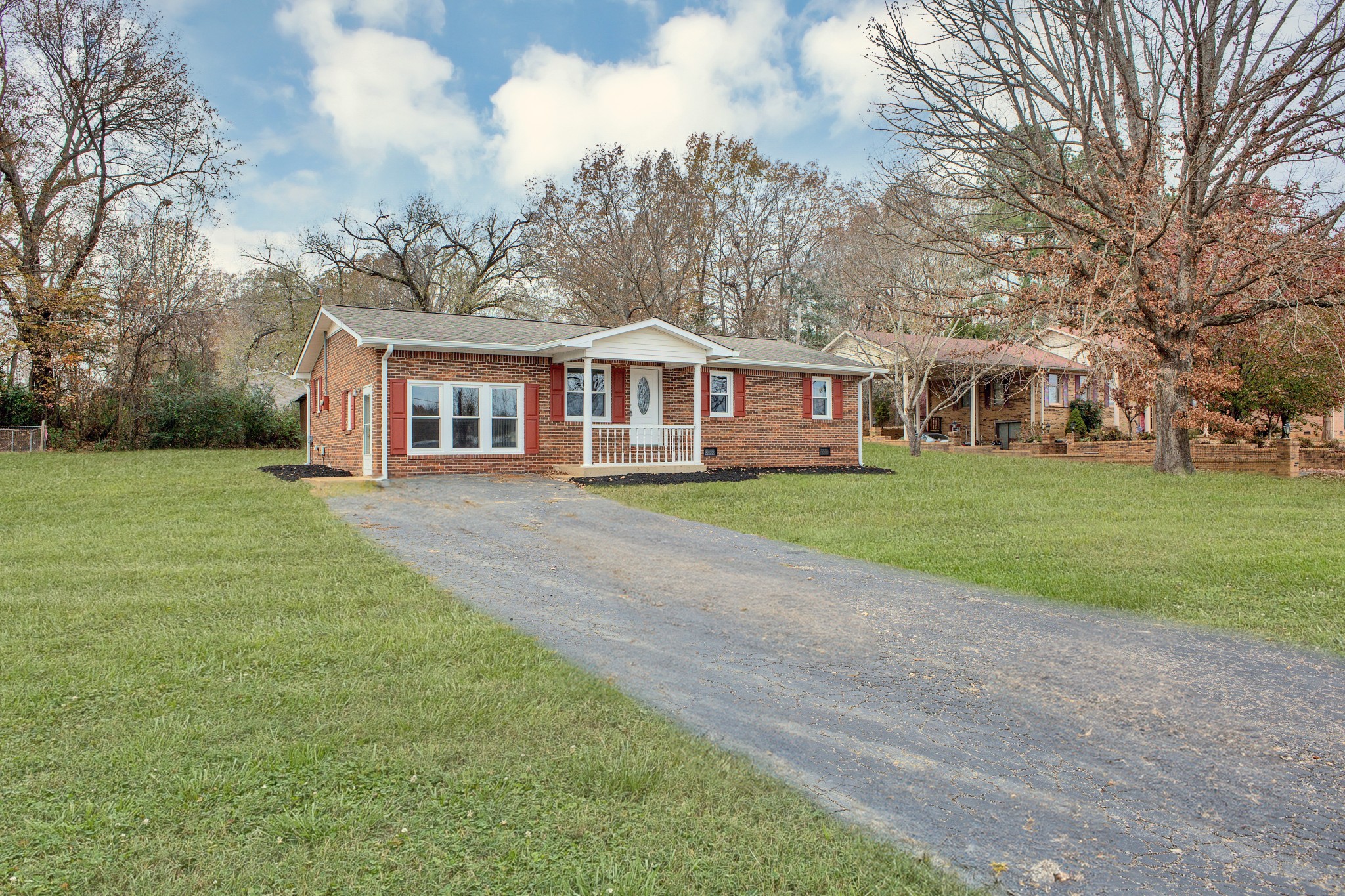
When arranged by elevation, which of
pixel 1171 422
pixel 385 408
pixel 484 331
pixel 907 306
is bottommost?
pixel 1171 422

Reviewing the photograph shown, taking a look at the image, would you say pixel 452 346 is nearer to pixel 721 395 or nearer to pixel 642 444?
pixel 642 444

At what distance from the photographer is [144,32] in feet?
82.1

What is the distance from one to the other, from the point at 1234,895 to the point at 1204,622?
12.7ft

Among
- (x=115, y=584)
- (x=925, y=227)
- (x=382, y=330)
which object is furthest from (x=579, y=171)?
(x=115, y=584)

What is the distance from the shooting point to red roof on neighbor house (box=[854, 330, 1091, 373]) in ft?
77.7

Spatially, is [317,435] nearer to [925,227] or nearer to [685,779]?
[925,227]

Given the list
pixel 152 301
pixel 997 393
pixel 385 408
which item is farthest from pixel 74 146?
pixel 997 393

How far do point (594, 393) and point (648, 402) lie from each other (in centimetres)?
140

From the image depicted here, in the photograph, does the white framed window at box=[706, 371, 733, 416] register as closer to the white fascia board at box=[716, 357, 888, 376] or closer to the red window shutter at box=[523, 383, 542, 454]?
the white fascia board at box=[716, 357, 888, 376]

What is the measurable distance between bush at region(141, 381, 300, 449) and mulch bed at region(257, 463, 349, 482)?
8194 mm

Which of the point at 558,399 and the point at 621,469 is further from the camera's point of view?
the point at 558,399

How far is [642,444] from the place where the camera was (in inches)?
677

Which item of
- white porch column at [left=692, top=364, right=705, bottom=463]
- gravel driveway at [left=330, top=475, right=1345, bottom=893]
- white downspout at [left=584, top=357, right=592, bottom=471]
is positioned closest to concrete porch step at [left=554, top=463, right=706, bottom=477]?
white downspout at [left=584, top=357, right=592, bottom=471]

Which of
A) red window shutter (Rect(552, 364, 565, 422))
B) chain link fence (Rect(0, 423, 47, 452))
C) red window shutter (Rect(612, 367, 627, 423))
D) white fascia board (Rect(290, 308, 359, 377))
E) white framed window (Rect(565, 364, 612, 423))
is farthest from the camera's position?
chain link fence (Rect(0, 423, 47, 452))
